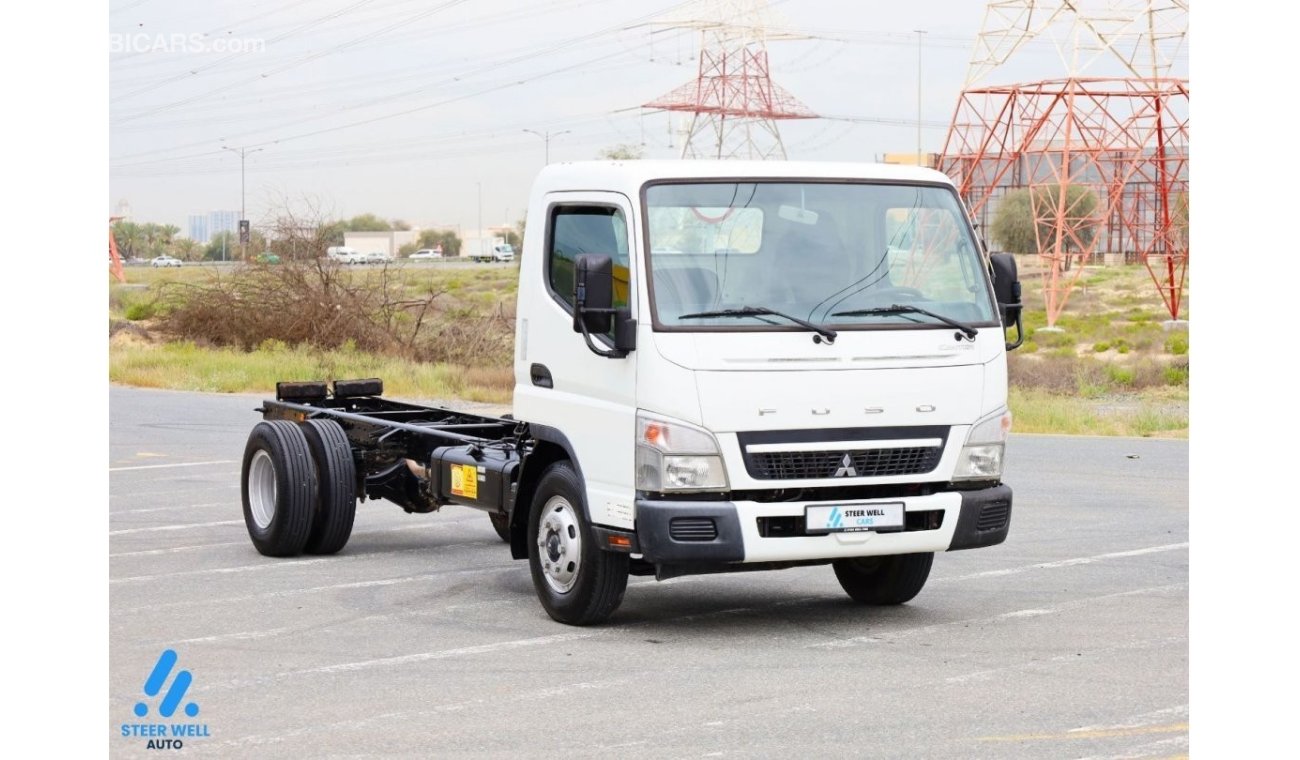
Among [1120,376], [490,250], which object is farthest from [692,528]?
[490,250]

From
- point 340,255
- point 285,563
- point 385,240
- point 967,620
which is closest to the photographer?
point 967,620


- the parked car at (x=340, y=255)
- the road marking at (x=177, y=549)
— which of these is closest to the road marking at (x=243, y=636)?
the road marking at (x=177, y=549)

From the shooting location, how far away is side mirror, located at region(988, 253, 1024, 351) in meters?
9.81

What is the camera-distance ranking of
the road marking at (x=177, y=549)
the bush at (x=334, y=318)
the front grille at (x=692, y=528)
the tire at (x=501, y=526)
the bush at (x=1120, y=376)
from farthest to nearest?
1. the bush at (x=334, y=318)
2. the bush at (x=1120, y=376)
3. the tire at (x=501, y=526)
4. the road marking at (x=177, y=549)
5. the front grille at (x=692, y=528)

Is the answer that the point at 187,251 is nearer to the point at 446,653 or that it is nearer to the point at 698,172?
the point at 698,172

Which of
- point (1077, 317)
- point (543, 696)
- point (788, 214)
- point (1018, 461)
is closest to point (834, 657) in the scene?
point (543, 696)

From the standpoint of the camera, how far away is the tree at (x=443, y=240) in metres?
142

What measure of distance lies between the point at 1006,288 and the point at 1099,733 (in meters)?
3.16

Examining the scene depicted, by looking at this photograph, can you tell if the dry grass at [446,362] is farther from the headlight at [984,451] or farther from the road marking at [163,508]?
the headlight at [984,451]

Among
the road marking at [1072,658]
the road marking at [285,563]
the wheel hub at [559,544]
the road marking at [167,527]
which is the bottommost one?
the road marking at [1072,658]

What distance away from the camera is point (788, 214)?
9.67 metres

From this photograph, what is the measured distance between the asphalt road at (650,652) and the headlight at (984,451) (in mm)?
887

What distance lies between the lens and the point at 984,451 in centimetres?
973

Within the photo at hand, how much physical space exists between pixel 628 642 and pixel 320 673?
1.72 meters
